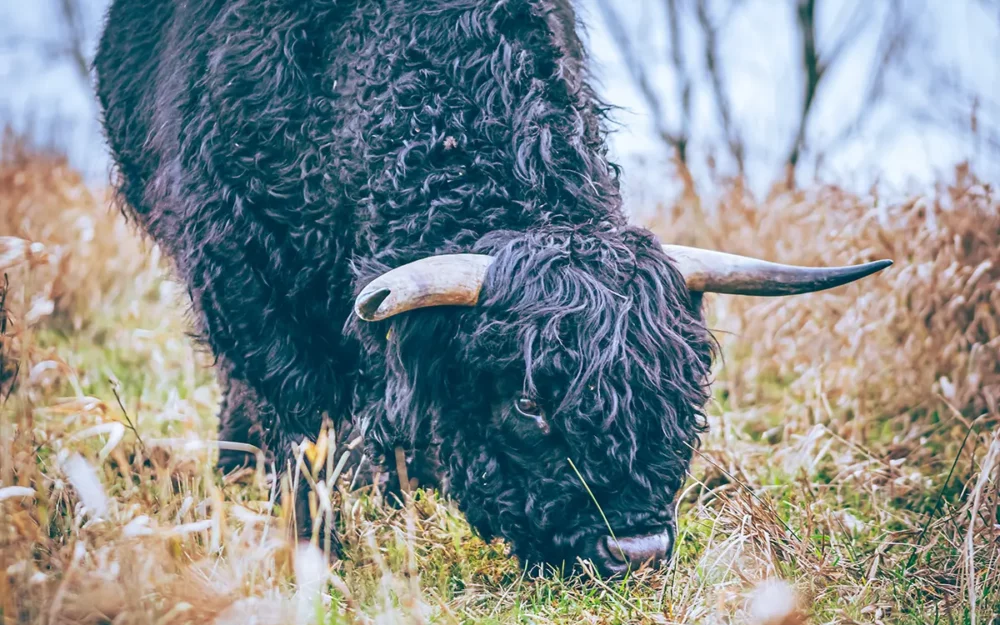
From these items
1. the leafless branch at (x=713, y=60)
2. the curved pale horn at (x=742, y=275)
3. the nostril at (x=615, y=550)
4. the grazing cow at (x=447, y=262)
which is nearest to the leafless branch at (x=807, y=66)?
the leafless branch at (x=713, y=60)

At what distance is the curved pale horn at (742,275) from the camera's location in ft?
8.80

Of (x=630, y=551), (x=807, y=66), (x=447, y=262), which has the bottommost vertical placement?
(x=630, y=551)

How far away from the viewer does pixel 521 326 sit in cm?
248

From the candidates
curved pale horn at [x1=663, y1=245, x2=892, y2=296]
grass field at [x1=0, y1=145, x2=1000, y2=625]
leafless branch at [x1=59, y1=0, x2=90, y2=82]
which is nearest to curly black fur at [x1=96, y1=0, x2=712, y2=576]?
curved pale horn at [x1=663, y1=245, x2=892, y2=296]

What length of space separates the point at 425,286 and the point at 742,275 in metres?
1.01

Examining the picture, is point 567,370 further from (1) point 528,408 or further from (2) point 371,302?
(2) point 371,302

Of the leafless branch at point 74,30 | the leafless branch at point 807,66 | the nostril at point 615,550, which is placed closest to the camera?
the nostril at point 615,550

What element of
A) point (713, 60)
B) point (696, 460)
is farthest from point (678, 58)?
point (696, 460)

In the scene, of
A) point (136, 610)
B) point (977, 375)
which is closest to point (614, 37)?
point (977, 375)

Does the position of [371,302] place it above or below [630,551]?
above

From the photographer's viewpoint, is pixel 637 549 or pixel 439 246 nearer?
pixel 637 549

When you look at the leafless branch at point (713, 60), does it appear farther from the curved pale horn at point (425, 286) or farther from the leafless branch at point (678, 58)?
the curved pale horn at point (425, 286)

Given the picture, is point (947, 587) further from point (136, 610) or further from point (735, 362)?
point (735, 362)

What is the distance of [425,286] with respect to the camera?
2459mm
